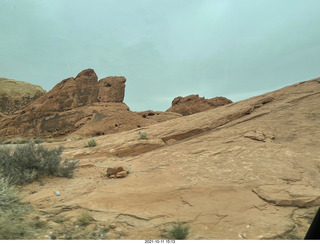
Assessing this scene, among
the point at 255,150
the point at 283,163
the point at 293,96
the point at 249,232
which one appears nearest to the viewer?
the point at 249,232

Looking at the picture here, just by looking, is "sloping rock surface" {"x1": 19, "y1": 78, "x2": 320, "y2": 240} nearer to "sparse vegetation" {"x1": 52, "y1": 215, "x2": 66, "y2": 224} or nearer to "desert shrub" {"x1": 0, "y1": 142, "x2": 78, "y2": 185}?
"sparse vegetation" {"x1": 52, "y1": 215, "x2": 66, "y2": 224}

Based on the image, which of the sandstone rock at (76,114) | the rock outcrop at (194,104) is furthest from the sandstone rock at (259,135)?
the rock outcrop at (194,104)

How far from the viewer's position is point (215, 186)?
210 inches

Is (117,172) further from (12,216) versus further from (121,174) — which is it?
(12,216)

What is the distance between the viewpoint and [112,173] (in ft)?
22.0

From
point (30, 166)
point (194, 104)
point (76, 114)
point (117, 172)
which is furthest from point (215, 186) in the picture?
point (194, 104)

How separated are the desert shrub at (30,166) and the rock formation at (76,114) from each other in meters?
15.5

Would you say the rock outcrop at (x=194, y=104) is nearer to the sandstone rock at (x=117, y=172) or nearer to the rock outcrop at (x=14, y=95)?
the rock outcrop at (x=14, y=95)

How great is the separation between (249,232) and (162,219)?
155cm

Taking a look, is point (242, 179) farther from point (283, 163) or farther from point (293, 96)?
point (293, 96)

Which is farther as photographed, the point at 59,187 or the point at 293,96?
the point at 293,96

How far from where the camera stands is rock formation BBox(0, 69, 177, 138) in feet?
77.2

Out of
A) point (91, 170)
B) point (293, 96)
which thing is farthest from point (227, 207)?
point (293, 96)

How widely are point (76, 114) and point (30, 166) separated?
18930 mm
